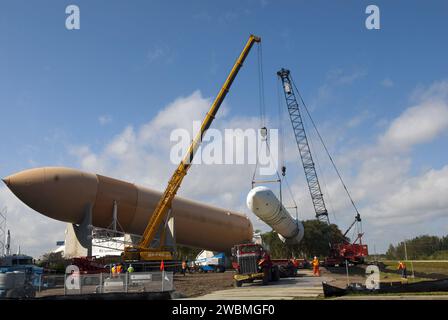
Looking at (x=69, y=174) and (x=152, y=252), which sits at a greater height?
(x=69, y=174)

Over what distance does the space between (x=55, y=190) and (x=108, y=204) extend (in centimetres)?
486

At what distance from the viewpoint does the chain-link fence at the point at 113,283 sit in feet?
55.7

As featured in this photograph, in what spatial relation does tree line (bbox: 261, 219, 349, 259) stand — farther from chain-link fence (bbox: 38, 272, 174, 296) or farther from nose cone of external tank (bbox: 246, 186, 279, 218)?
chain-link fence (bbox: 38, 272, 174, 296)

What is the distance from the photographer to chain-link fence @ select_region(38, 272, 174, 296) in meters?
17.0

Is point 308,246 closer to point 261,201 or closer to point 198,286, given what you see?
point 261,201

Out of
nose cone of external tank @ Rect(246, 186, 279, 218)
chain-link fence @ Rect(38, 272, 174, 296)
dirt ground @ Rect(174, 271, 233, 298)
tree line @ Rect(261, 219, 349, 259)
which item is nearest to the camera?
chain-link fence @ Rect(38, 272, 174, 296)

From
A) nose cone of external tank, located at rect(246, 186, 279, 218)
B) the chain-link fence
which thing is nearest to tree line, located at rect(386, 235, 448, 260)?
nose cone of external tank, located at rect(246, 186, 279, 218)

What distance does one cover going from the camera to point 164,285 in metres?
17.5

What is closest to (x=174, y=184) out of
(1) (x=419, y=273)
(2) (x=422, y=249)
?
(1) (x=419, y=273)

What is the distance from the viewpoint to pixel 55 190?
31.6 meters

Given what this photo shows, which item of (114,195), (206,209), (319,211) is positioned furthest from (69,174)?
(319,211)

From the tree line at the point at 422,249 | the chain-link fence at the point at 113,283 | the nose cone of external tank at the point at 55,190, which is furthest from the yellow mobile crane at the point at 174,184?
the tree line at the point at 422,249
